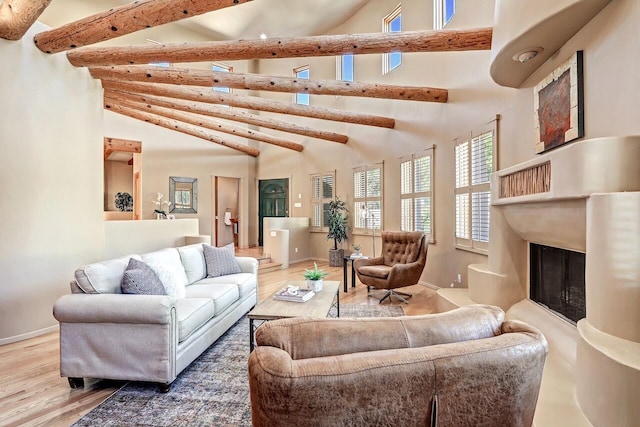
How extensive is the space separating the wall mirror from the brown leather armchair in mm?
A: 4937

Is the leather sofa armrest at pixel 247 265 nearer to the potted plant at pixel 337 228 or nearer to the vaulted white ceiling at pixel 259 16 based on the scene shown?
the potted plant at pixel 337 228

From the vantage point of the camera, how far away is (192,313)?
107 inches

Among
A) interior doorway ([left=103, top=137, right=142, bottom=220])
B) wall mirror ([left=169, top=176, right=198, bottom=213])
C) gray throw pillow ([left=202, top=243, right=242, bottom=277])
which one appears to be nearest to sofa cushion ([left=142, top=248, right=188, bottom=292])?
gray throw pillow ([left=202, top=243, right=242, bottom=277])

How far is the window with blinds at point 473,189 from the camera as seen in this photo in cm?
398

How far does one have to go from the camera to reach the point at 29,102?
342 cm

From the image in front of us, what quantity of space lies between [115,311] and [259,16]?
7.23 meters

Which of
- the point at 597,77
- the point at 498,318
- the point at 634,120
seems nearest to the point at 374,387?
the point at 498,318

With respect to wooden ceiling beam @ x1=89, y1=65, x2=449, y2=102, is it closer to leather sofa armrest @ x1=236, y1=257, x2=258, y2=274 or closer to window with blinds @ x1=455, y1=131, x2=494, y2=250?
window with blinds @ x1=455, y1=131, x2=494, y2=250

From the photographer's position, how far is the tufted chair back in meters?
4.88

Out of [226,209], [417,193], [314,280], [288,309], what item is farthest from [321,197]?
[288,309]

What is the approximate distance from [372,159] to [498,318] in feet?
19.5

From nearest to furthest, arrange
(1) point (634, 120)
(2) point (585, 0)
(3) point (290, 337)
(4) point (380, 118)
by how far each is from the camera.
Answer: (3) point (290, 337), (1) point (634, 120), (2) point (585, 0), (4) point (380, 118)

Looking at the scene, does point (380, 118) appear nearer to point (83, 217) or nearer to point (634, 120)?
point (634, 120)

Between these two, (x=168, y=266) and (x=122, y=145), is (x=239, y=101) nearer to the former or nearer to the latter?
(x=168, y=266)
